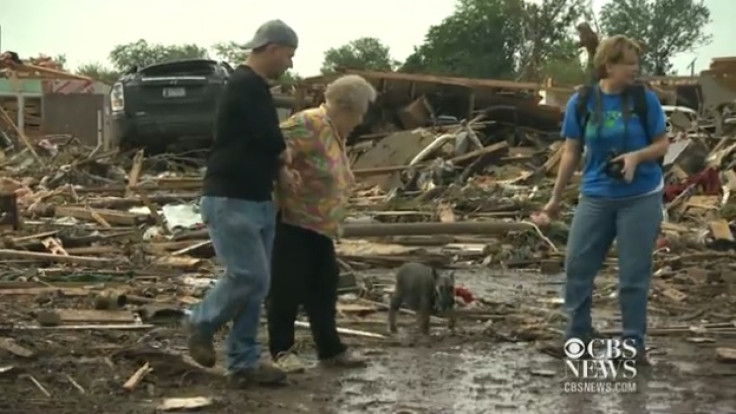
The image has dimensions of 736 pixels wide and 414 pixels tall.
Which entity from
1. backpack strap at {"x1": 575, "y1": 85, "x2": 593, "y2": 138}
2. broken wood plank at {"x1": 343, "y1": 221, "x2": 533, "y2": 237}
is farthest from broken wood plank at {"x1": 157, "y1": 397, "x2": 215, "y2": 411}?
broken wood plank at {"x1": 343, "y1": 221, "x2": 533, "y2": 237}

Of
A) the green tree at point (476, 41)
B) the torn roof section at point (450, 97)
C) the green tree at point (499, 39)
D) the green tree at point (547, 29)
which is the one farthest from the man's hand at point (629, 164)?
the green tree at point (476, 41)

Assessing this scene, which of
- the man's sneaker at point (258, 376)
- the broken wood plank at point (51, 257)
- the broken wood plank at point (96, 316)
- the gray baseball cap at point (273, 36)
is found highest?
the gray baseball cap at point (273, 36)

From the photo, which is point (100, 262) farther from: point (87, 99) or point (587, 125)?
point (87, 99)

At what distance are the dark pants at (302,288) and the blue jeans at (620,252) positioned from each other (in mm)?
1448

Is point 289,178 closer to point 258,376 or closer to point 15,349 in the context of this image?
point 258,376

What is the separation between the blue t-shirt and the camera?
7297 mm

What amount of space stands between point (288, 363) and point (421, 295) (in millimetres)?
1433

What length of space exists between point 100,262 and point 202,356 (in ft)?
18.5

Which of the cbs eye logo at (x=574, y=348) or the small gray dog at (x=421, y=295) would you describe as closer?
the cbs eye logo at (x=574, y=348)

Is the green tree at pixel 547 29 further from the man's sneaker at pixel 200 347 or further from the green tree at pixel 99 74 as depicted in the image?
the man's sneaker at pixel 200 347

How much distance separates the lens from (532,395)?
6.71 metres

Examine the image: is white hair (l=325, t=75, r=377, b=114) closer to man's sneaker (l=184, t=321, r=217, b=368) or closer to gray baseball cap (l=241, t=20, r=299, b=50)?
gray baseball cap (l=241, t=20, r=299, b=50)

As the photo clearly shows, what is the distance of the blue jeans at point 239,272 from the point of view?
21.6ft

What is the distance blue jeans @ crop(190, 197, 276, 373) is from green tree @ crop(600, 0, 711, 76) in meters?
82.9
